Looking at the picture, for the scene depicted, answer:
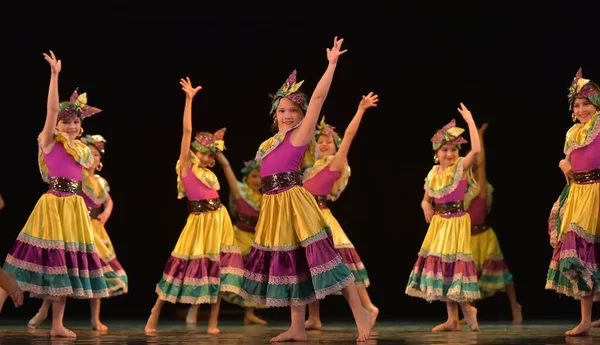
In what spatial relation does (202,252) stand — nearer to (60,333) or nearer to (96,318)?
(96,318)

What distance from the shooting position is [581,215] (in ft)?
16.5

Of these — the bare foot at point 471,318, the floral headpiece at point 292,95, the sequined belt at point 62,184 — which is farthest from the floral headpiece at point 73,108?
the bare foot at point 471,318

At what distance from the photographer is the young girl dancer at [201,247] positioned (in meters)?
6.09

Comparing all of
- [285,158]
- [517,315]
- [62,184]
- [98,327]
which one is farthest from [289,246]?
[517,315]

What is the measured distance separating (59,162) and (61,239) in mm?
464

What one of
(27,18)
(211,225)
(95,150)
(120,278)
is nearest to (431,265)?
(211,225)

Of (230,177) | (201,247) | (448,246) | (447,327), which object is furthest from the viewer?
(230,177)

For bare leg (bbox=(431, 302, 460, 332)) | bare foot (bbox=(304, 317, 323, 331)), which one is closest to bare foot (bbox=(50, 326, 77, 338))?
bare foot (bbox=(304, 317, 323, 331))

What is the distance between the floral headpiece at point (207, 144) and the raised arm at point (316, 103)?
1964 mm

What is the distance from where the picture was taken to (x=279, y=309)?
27.9 feet

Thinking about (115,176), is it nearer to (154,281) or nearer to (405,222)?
(154,281)

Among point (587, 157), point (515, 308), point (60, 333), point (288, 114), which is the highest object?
point (288, 114)

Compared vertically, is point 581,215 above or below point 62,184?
below

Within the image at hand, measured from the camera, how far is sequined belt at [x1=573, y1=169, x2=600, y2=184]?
508 centimetres
